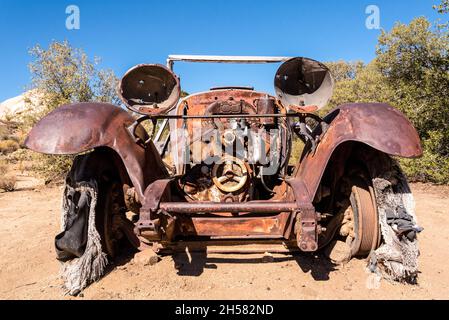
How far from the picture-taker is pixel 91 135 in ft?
8.81

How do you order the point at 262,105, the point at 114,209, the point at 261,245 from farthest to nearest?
the point at 262,105
the point at 261,245
the point at 114,209

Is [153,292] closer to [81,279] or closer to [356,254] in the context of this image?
[81,279]

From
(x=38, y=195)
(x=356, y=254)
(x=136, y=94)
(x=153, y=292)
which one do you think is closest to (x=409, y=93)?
(x=356, y=254)

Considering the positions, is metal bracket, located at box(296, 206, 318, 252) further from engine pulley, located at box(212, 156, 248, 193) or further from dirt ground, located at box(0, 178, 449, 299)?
engine pulley, located at box(212, 156, 248, 193)

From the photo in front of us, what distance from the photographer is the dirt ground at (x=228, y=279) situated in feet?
8.65

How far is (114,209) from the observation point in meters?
3.27

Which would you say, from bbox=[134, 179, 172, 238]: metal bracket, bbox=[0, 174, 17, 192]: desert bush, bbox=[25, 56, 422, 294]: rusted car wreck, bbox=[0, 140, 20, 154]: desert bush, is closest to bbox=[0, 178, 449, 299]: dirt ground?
bbox=[25, 56, 422, 294]: rusted car wreck

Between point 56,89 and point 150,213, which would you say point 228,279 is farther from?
point 56,89

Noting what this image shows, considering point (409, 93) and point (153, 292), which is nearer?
point (153, 292)

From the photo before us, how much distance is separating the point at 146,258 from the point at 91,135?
1337 millimetres

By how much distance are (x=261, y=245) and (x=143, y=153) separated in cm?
156

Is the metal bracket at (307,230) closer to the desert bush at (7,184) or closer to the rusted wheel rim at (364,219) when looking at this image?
the rusted wheel rim at (364,219)

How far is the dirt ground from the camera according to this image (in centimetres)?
264

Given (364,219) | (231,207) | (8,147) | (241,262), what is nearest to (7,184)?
(241,262)
